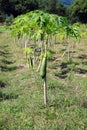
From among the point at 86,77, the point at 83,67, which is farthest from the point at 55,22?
the point at 83,67

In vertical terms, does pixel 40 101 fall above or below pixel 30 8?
above

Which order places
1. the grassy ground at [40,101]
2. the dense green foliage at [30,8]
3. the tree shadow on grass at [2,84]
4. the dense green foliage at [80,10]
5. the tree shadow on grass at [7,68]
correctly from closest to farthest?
the grassy ground at [40,101] < the tree shadow on grass at [2,84] < the tree shadow on grass at [7,68] < the dense green foliage at [80,10] < the dense green foliage at [30,8]

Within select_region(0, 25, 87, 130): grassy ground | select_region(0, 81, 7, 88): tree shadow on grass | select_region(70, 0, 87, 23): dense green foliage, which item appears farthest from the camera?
select_region(70, 0, 87, 23): dense green foliage

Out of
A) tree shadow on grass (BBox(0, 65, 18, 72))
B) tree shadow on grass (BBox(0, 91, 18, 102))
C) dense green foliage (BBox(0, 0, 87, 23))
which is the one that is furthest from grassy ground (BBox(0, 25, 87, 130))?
dense green foliage (BBox(0, 0, 87, 23))

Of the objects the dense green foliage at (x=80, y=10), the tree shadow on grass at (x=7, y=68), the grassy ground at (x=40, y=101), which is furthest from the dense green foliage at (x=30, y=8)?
the grassy ground at (x=40, y=101)

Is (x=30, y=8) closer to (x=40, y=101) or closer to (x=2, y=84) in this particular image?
(x=2, y=84)

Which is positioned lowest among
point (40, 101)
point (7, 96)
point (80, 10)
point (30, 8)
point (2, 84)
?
point (30, 8)

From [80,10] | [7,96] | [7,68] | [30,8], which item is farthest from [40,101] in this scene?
[30,8]

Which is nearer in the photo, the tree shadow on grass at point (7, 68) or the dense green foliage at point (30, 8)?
the tree shadow on grass at point (7, 68)

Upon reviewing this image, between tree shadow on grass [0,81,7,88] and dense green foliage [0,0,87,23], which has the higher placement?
tree shadow on grass [0,81,7,88]

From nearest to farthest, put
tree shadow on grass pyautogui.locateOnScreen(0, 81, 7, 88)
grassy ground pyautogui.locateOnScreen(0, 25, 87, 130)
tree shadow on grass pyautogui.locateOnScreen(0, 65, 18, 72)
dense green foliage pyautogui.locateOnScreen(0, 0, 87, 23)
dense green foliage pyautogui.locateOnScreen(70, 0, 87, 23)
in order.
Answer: grassy ground pyautogui.locateOnScreen(0, 25, 87, 130), tree shadow on grass pyautogui.locateOnScreen(0, 81, 7, 88), tree shadow on grass pyautogui.locateOnScreen(0, 65, 18, 72), dense green foliage pyautogui.locateOnScreen(70, 0, 87, 23), dense green foliage pyautogui.locateOnScreen(0, 0, 87, 23)

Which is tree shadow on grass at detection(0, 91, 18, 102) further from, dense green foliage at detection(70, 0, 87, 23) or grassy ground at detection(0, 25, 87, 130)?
dense green foliage at detection(70, 0, 87, 23)

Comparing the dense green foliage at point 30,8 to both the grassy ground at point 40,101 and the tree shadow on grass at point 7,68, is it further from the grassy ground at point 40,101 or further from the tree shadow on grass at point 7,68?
the grassy ground at point 40,101

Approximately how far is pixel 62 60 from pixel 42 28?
10.7 metres
